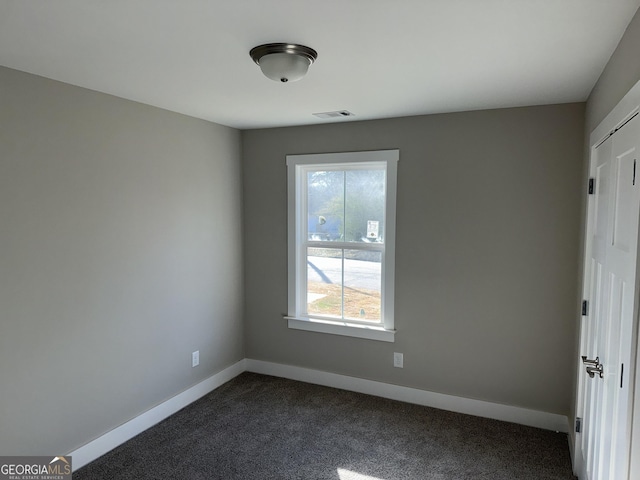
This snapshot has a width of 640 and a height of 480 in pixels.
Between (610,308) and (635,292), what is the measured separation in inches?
20.7

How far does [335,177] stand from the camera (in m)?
3.72

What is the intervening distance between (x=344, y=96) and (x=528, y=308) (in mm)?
1990

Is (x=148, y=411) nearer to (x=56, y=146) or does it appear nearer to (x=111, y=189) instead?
(x=111, y=189)

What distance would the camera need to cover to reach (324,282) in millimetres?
3875

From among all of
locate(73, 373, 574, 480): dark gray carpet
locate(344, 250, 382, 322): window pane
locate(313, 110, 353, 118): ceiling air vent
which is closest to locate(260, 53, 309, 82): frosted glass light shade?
locate(313, 110, 353, 118): ceiling air vent

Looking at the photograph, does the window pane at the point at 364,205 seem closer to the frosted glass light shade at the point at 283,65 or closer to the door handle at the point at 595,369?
the frosted glass light shade at the point at 283,65

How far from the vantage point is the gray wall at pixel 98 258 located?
2.24m

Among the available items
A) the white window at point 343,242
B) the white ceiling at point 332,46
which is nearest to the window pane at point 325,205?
the white window at point 343,242

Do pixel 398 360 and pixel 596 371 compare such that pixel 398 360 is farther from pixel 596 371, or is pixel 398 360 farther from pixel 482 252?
pixel 596 371

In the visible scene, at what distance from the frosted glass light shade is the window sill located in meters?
2.31

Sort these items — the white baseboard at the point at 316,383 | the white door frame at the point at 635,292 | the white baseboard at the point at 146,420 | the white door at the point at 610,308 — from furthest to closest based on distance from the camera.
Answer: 1. the white baseboard at the point at 316,383
2. the white baseboard at the point at 146,420
3. the white door at the point at 610,308
4. the white door frame at the point at 635,292

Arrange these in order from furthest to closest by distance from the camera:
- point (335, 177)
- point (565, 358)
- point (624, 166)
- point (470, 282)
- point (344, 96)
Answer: point (335, 177)
point (470, 282)
point (565, 358)
point (344, 96)
point (624, 166)

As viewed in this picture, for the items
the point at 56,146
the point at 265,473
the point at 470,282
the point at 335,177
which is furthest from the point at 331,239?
the point at 56,146

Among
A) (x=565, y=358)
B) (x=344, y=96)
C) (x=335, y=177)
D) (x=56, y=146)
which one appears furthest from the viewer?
(x=335, y=177)
